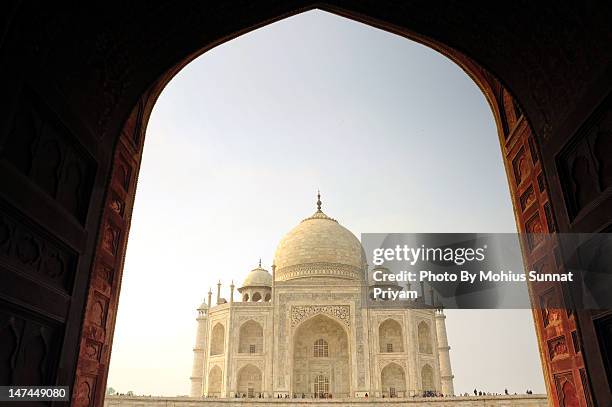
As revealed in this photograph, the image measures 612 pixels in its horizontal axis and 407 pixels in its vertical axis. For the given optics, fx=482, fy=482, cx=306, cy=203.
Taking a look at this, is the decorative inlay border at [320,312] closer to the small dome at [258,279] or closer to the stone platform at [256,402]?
the stone platform at [256,402]

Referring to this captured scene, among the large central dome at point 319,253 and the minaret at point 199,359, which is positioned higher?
the large central dome at point 319,253

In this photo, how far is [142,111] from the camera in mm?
6227

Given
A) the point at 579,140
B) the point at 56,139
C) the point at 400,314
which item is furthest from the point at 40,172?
the point at 400,314

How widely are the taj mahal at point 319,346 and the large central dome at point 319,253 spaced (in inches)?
143

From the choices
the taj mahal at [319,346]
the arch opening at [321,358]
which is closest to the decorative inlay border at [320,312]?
the taj mahal at [319,346]

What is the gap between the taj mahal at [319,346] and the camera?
24516mm

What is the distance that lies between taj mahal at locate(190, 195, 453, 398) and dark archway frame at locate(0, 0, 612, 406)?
795 inches

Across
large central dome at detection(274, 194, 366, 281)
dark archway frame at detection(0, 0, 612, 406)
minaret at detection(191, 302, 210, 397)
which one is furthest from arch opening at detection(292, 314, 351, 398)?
dark archway frame at detection(0, 0, 612, 406)

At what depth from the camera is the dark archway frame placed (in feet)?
11.9

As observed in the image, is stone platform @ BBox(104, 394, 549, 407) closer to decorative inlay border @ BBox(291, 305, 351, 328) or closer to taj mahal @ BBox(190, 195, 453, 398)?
taj mahal @ BBox(190, 195, 453, 398)

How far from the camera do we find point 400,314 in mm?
25922

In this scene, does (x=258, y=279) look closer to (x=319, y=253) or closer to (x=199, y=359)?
(x=319, y=253)

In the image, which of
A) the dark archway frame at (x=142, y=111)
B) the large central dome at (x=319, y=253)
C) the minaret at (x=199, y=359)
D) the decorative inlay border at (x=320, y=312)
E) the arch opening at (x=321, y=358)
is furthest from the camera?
the large central dome at (x=319, y=253)


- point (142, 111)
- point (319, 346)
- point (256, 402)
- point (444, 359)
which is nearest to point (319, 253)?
point (319, 346)
